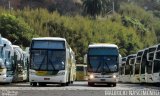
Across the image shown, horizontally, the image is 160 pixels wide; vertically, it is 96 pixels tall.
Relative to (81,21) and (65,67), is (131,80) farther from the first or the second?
(81,21)

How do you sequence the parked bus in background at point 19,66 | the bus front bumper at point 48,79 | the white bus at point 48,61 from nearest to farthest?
the bus front bumper at point 48,79 < the white bus at point 48,61 < the parked bus in background at point 19,66

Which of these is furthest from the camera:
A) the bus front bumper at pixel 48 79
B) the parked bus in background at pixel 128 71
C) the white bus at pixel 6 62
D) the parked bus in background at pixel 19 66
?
the parked bus in background at pixel 128 71

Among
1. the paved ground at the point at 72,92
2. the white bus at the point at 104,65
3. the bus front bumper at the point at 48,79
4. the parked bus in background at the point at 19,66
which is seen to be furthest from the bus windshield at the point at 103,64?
the paved ground at the point at 72,92

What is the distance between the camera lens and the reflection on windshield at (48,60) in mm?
31812

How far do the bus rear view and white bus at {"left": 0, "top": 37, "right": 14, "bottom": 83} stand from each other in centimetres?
526

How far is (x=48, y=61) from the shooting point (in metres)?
31.9

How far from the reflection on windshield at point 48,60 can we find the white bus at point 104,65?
3.14 m

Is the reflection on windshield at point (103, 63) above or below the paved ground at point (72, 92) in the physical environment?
above

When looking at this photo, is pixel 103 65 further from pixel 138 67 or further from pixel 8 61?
pixel 138 67

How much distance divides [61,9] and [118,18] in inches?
599

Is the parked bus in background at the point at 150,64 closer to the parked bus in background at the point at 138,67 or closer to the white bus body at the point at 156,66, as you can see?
the white bus body at the point at 156,66

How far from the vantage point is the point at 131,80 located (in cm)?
4616

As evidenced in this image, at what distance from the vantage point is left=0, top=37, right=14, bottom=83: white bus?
31.8 meters

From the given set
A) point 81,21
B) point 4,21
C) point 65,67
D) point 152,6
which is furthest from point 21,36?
point 152,6
